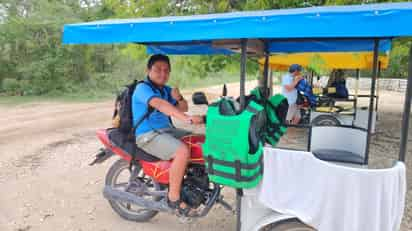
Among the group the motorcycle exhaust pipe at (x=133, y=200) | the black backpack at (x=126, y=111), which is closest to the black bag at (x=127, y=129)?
the black backpack at (x=126, y=111)

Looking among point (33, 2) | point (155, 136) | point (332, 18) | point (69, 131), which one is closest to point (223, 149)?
point (155, 136)

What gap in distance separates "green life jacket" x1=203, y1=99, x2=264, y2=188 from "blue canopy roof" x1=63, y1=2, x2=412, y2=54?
51cm

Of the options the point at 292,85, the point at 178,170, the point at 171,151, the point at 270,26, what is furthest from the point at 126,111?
the point at 292,85

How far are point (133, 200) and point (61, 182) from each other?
1.79 m

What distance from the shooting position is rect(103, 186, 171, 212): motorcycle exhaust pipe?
119 inches

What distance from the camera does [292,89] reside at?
23.4ft

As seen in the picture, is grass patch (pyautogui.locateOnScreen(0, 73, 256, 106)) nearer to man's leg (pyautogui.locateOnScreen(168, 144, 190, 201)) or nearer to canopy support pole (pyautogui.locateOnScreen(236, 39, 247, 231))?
man's leg (pyautogui.locateOnScreen(168, 144, 190, 201))

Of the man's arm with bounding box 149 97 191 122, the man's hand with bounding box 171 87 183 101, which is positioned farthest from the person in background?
the man's arm with bounding box 149 97 191 122

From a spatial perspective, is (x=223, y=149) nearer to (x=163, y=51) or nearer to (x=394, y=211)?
(x=394, y=211)

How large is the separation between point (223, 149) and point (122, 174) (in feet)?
5.54

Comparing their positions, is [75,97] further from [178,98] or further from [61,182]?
[178,98]

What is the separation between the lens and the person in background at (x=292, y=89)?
6.86m

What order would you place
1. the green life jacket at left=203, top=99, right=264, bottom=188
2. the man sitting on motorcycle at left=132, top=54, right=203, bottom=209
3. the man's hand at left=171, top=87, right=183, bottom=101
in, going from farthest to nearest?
the man's hand at left=171, top=87, right=183, bottom=101 < the man sitting on motorcycle at left=132, top=54, right=203, bottom=209 < the green life jacket at left=203, top=99, right=264, bottom=188

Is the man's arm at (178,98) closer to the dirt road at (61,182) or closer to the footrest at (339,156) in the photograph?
the dirt road at (61,182)
